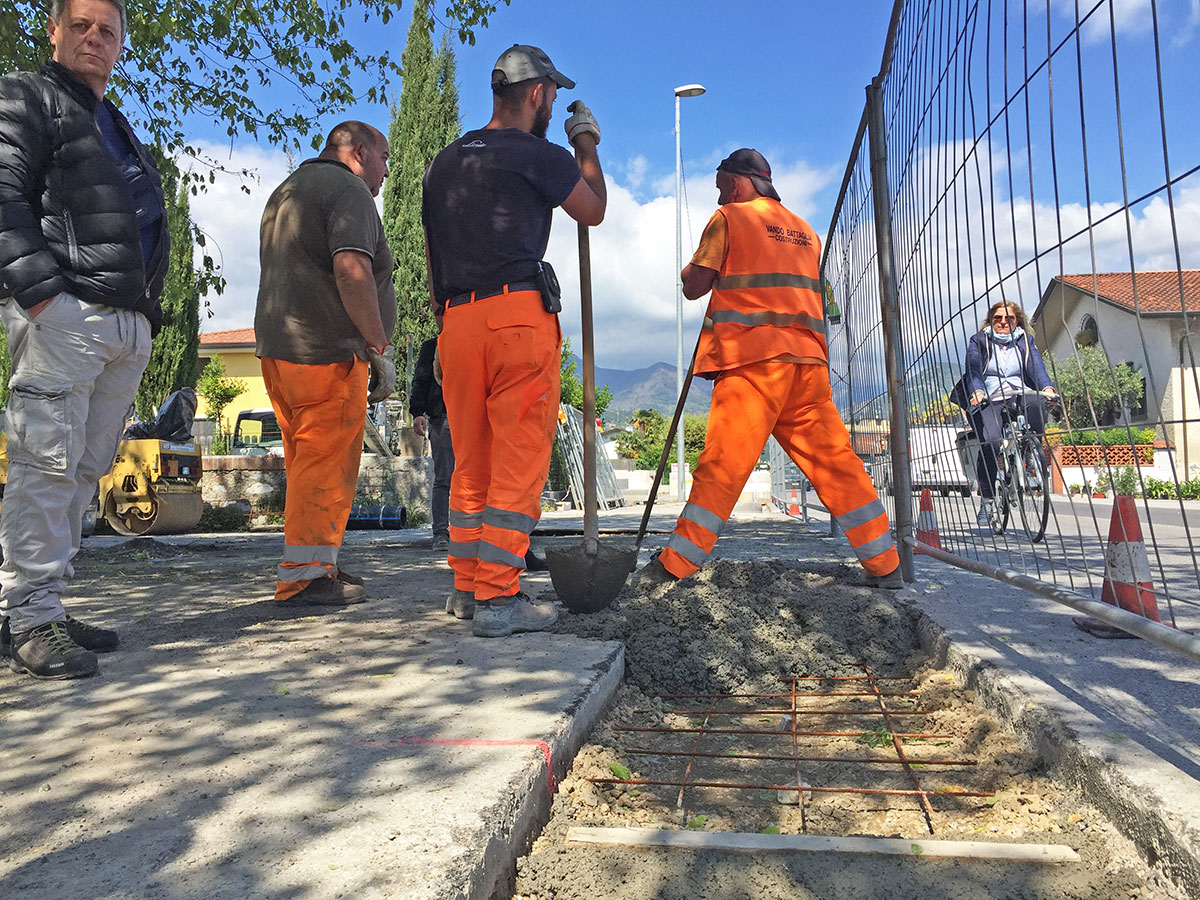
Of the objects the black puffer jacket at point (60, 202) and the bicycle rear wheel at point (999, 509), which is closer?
the black puffer jacket at point (60, 202)

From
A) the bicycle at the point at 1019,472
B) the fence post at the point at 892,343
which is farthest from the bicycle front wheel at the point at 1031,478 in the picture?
the fence post at the point at 892,343

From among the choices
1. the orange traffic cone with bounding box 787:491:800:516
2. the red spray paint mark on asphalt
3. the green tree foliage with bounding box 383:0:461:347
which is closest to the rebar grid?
the red spray paint mark on asphalt

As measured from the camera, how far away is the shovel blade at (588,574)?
3238 millimetres

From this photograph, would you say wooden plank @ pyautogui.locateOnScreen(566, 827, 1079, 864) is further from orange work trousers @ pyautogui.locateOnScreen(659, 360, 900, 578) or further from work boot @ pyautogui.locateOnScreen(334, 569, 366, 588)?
work boot @ pyautogui.locateOnScreen(334, 569, 366, 588)

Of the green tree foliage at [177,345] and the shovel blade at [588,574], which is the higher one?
the green tree foliage at [177,345]

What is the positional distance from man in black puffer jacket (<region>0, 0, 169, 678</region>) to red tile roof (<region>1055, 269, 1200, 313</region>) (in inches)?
106

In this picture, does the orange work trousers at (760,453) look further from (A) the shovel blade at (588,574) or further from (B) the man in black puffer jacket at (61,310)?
(B) the man in black puffer jacket at (61,310)

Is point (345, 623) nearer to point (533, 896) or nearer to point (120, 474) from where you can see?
point (533, 896)

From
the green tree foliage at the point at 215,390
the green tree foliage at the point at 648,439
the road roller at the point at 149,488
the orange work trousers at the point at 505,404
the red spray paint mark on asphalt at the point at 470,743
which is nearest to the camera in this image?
the red spray paint mark on asphalt at the point at 470,743

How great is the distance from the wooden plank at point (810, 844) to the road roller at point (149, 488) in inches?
254

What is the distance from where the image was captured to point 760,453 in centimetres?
366

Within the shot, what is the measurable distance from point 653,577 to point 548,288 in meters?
1.33

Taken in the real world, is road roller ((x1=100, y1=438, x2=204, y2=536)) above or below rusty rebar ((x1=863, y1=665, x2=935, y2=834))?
above

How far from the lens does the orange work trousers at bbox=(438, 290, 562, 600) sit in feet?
9.80
